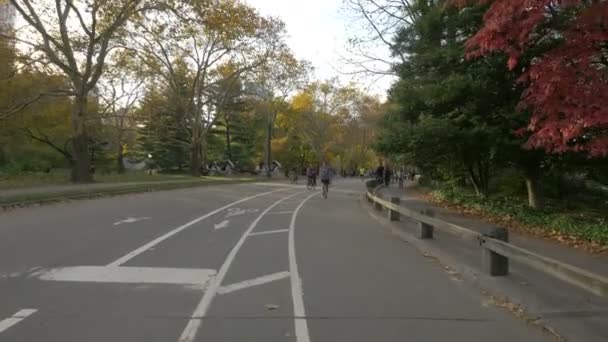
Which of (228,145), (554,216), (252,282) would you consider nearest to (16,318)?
(252,282)

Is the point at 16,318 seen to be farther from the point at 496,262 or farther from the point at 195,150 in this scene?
the point at 195,150

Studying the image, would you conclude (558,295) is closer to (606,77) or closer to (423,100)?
(606,77)

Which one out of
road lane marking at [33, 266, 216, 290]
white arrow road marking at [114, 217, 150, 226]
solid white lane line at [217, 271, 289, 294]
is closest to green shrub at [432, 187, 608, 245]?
solid white lane line at [217, 271, 289, 294]

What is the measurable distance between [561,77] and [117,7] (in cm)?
2672

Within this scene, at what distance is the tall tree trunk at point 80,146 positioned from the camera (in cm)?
3250

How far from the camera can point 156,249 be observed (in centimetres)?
1034

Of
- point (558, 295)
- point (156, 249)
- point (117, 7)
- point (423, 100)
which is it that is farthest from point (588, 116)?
point (117, 7)

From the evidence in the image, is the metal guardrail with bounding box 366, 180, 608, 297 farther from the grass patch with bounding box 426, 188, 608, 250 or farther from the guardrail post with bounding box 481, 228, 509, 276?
the grass patch with bounding box 426, 188, 608, 250

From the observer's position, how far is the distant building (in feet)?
106

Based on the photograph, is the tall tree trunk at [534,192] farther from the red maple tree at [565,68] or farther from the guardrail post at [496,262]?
the guardrail post at [496,262]

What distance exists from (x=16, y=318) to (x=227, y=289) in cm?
243

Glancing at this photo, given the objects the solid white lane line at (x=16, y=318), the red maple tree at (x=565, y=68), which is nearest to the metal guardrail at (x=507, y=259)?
the red maple tree at (x=565, y=68)

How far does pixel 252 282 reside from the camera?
7.73 meters

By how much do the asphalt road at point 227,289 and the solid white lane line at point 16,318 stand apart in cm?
1
